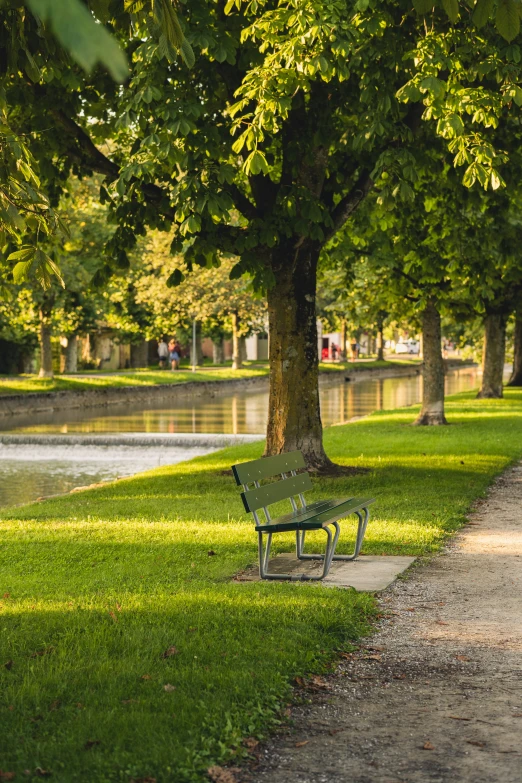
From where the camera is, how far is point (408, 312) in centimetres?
2850

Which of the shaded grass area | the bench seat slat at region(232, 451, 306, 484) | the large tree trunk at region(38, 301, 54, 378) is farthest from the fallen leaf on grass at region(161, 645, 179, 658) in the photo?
the large tree trunk at region(38, 301, 54, 378)

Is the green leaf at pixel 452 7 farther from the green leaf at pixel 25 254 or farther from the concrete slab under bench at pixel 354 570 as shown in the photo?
the concrete slab under bench at pixel 354 570

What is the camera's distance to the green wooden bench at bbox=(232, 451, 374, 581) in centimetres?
826

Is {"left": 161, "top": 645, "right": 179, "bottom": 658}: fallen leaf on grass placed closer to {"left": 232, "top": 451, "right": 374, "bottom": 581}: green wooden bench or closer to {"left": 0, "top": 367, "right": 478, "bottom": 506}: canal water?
{"left": 232, "top": 451, "right": 374, "bottom": 581}: green wooden bench

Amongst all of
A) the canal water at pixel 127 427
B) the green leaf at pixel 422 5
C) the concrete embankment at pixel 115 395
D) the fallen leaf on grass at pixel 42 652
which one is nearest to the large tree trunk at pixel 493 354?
the canal water at pixel 127 427

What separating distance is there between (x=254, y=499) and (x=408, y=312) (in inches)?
813

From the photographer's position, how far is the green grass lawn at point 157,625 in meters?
4.92

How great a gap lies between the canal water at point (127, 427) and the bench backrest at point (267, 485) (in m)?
8.73

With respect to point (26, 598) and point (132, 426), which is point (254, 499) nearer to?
point (26, 598)

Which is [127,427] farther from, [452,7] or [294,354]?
[452,7]


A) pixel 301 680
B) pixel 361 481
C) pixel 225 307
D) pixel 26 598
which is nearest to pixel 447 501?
pixel 361 481

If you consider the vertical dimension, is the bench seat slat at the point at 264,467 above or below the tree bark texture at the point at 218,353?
below

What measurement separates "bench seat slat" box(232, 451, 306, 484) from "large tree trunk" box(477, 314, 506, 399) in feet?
75.7

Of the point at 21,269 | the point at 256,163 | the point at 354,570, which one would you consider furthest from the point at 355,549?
the point at 21,269
